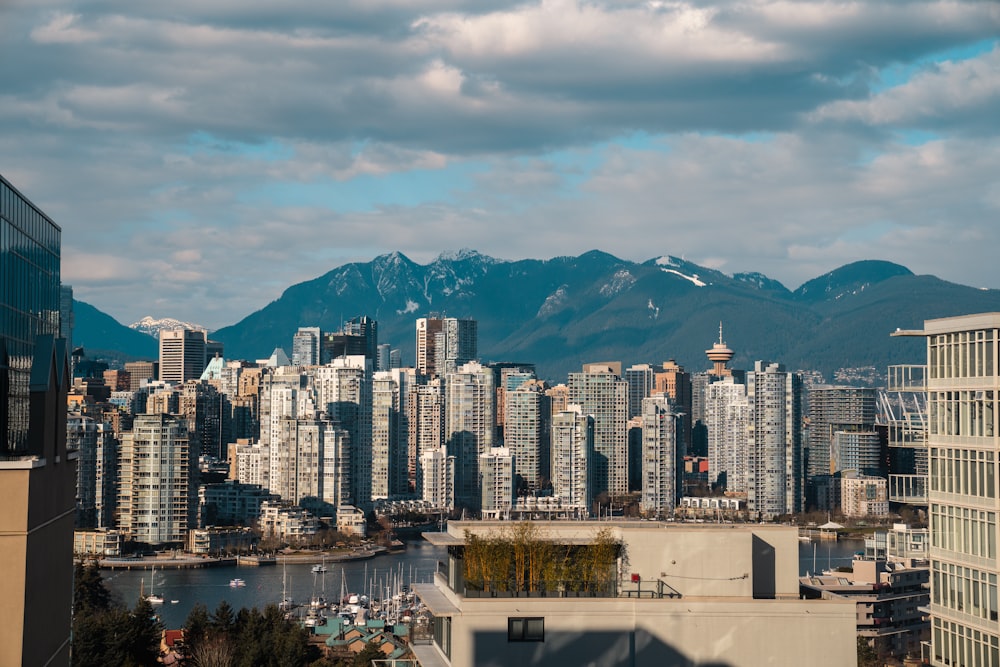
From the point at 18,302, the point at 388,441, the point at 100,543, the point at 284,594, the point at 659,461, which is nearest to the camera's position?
the point at 18,302

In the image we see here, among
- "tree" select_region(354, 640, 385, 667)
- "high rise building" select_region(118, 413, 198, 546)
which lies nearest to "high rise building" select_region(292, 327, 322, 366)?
"high rise building" select_region(118, 413, 198, 546)

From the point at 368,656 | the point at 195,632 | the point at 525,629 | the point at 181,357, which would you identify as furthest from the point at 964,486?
the point at 181,357

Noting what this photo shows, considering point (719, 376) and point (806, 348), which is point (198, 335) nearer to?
point (719, 376)

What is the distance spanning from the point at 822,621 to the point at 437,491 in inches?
1803

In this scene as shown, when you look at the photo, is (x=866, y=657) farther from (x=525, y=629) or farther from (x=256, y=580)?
(x=256, y=580)

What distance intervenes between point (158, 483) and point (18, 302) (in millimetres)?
35946

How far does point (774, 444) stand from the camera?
5534 cm

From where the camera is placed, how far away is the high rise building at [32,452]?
6.45m

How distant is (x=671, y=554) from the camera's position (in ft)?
24.9

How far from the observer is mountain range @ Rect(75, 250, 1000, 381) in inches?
5182

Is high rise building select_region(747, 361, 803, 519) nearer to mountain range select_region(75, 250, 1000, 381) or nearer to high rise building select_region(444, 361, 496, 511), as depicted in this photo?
high rise building select_region(444, 361, 496, 511)

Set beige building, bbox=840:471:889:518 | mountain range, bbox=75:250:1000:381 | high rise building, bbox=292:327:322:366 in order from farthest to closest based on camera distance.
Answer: mountain range, bbox=75:250:1000:381 → high rise building, bbox=292:327:322:366 → beige building, bbox=840:471:889:518

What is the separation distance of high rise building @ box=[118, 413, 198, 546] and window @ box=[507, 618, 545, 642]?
36068 mm

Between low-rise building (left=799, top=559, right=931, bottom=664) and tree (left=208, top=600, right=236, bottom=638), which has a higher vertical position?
tree (left=208, top=600, right=236, bottom=638)
